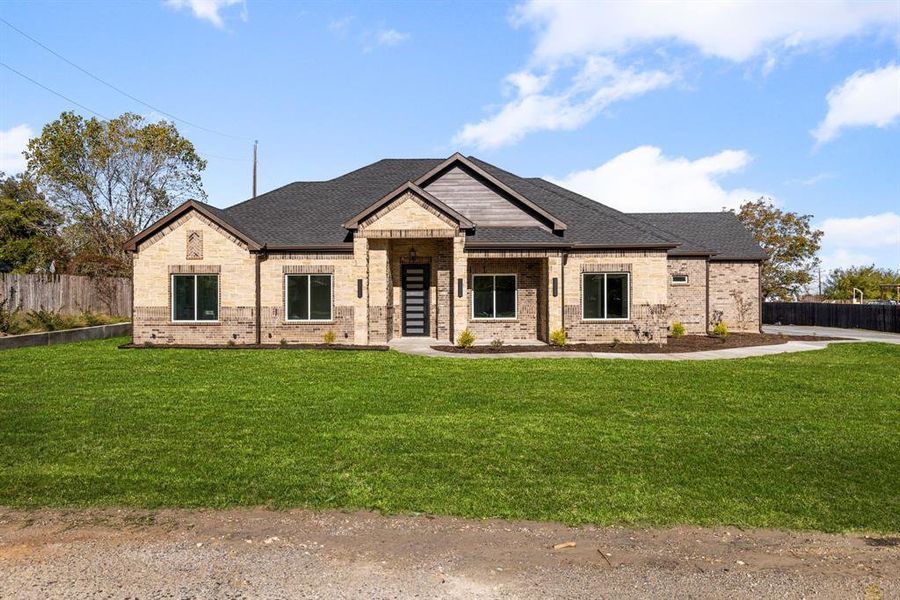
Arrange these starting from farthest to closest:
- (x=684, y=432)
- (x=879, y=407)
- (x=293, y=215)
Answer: (x=293, y=215) → (x=879, y=407) → (x=684, y=432)

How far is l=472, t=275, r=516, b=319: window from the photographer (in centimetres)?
2067

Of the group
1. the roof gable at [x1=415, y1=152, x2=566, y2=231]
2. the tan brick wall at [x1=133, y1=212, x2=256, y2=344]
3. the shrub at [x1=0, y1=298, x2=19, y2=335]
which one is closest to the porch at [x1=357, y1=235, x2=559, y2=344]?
the roof gable at [x1=415, y1=152, x2=566, y2=231]

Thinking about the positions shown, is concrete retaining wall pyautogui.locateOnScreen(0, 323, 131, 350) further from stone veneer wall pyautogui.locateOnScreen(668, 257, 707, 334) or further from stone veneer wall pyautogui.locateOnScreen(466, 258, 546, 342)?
stone veneer wall pyautogui.locateOnScreen(668, 257, 707, 334)

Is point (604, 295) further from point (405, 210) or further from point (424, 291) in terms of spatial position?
point (405, 210)

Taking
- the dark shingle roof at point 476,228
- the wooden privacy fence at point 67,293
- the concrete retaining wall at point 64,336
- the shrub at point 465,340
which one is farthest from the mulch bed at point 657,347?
the wooden privacy fence at point 67,293

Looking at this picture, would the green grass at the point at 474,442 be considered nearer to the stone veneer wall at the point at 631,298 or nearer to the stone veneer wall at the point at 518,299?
the stone veneer wall at the point at 631,298

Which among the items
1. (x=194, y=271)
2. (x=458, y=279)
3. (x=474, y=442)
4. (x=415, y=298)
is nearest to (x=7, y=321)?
(x=194, y=271)

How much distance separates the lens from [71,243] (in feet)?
127

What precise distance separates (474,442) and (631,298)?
1397 cm

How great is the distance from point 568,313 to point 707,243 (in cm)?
1125

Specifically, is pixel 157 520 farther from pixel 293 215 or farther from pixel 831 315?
pixel 831 315

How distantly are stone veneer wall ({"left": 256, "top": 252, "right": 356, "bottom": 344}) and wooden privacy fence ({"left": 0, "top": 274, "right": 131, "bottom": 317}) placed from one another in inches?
356

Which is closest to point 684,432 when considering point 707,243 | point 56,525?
point 56,525

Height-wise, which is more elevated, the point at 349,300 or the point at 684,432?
the point at 349,300
